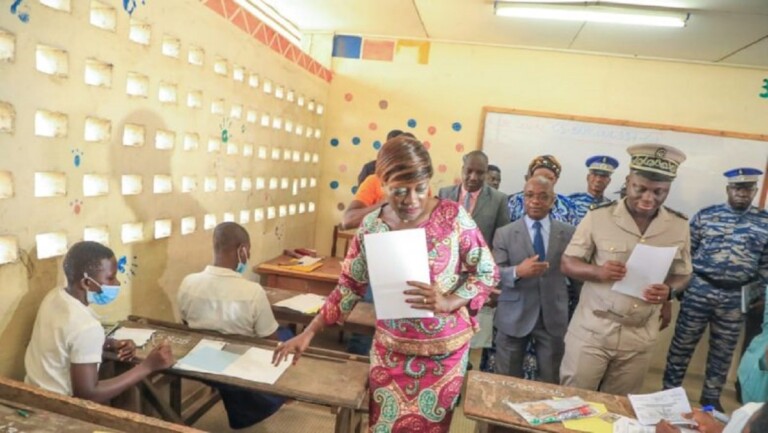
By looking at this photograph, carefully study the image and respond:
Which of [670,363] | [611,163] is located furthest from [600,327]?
[611,163]

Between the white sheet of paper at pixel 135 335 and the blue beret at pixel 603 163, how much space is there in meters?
2.90

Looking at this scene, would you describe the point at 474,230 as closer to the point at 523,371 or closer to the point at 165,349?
the point at 165,349

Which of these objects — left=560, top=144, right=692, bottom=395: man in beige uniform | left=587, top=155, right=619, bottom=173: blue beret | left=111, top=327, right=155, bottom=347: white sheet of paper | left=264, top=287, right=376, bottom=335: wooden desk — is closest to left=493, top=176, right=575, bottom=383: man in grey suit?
left=560, top=144, right=692, bottom=395: man in beige uniform

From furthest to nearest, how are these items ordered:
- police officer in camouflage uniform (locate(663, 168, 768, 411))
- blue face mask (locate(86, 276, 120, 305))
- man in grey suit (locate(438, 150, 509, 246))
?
police officer in camouflage uniform (locate(663, 168, 768, 411))
man in grey suit (locate(438, 150, 509, 246))
blue face mask (locate(86, 276, 120, 305))

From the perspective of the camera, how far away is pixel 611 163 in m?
3.76

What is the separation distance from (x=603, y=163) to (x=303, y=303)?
2.45 metres

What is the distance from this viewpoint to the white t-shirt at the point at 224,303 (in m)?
2.08

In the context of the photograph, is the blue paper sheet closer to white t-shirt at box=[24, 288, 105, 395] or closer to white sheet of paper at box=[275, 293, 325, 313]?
white t-shirt at box=[24, 288, 105, 395]

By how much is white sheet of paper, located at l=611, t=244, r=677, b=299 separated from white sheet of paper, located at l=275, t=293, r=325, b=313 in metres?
1.44

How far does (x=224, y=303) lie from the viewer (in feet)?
6.84

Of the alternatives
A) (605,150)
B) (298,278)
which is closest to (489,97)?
(605,150)

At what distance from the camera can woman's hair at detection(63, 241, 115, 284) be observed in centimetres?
154

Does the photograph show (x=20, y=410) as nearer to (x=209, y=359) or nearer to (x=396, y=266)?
(x=209, y=359)

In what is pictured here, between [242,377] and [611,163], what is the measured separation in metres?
3.24
